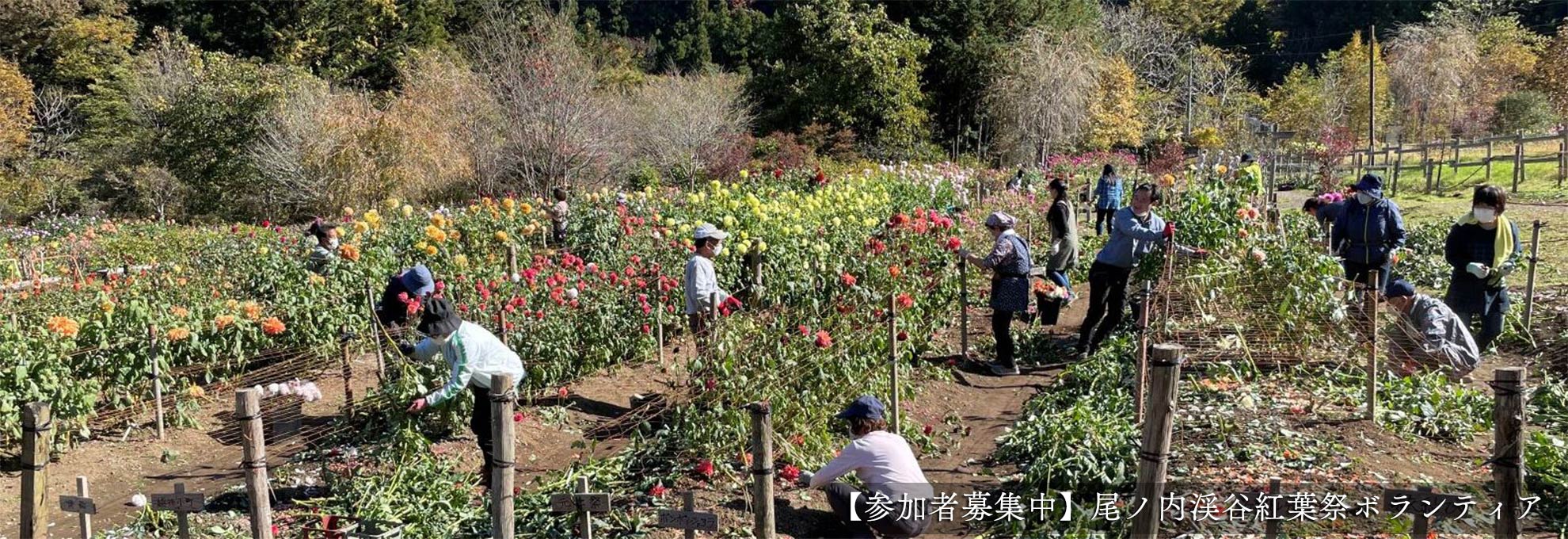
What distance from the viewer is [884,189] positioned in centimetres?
1301

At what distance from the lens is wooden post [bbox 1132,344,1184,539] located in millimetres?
3447

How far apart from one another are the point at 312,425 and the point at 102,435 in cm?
151

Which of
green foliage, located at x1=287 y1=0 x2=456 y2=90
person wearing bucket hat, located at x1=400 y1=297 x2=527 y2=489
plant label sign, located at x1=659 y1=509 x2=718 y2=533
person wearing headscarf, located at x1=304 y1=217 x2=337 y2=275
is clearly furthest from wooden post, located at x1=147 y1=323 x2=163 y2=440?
green foliage, located at x1=287 y1=0 x2=456 y2=90

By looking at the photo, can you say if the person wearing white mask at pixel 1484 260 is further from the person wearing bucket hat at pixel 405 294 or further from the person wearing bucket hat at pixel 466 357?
the person wearing bucket hat at pixel 405 294

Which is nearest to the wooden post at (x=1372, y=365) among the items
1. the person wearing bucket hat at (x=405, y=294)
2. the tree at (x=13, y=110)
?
the person wearing bucket hat at (x=405, y=294)

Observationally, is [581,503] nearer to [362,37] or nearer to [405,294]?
[405,294]

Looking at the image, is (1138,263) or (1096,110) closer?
(1138,263)

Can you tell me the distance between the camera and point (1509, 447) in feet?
12.6

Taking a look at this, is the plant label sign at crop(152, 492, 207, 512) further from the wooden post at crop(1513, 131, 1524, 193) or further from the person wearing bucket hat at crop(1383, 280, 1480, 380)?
the wooden post at crop(1513, 131, 1524, 193)

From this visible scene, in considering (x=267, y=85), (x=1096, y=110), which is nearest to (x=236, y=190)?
(x=267, y=85)

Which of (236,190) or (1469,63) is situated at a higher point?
(1469,63)

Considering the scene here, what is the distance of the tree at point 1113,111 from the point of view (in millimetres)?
30188

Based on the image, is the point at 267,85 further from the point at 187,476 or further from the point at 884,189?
the point at 187,476

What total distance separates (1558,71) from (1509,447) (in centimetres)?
2678
